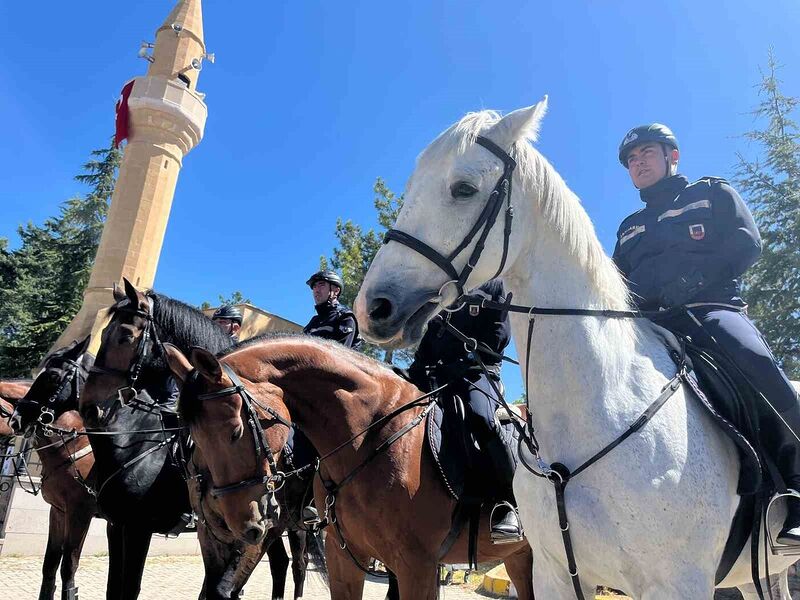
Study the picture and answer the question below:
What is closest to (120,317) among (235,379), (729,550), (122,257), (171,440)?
(171,440)

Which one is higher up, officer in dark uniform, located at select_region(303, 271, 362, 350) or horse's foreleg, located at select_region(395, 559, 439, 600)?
officer in dark uniform, located at select_region(303, 271, 362, 350)

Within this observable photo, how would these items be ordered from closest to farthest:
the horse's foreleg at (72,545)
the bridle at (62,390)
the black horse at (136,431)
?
the black horse at (136,431) < the horse's foreleg at (72,545) < the bridle at (62,390)

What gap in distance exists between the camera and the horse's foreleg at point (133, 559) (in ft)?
14.9

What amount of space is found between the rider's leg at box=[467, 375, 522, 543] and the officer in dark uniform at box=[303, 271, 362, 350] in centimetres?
223

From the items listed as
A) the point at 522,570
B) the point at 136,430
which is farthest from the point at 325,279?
the point at 522,570

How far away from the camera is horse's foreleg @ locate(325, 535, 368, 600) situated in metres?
4.00

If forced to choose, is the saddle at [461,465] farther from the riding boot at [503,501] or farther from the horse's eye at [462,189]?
the horse's eye at [462,189]

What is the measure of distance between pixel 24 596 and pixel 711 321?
9032 millimetres

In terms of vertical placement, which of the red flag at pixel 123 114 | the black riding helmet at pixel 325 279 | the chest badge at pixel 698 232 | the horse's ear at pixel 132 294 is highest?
the red flag at pixel 123 114

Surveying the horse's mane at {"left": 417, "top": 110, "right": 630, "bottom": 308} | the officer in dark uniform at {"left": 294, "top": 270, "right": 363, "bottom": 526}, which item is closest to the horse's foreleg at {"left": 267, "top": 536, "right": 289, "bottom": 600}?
the officer in dark uniform at {"left": 294, "top": 270, "right": 363, "bottom": 526}

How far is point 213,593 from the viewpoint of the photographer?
4.06 metres

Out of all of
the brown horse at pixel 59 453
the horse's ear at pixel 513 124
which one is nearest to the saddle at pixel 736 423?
the horse's ear at pixel 513 124

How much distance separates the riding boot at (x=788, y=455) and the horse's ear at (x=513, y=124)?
1.67m

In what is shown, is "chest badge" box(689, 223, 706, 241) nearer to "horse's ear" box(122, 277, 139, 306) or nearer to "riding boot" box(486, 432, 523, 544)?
"riding boot" box(486, 432, 523, 544)
